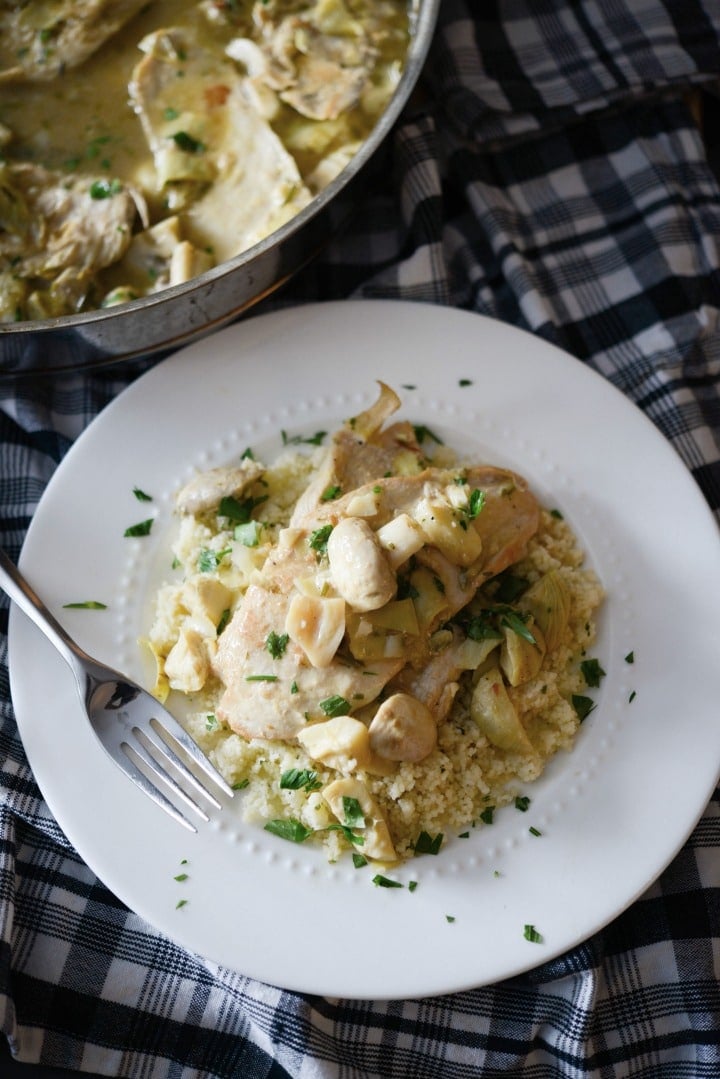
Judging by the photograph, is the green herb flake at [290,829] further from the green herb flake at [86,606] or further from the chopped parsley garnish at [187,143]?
the chopped parsley garnish at [187,143]

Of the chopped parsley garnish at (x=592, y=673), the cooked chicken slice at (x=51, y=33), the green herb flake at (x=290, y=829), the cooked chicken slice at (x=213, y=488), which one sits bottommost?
the green herb flake at (x=290, y=829)

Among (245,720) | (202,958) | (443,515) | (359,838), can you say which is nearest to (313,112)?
(443,515)

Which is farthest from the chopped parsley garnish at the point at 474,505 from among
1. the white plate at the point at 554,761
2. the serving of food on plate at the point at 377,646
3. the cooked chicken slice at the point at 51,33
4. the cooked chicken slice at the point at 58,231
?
the cooked chicken slice at the point at 51,33

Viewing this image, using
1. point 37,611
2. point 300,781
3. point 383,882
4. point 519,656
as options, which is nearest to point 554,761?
point 519,656

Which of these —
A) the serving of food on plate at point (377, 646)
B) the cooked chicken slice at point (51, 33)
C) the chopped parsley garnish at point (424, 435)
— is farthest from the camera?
the cooked chicken slice at point (51, 33)

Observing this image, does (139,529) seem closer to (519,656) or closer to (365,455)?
(365,455)

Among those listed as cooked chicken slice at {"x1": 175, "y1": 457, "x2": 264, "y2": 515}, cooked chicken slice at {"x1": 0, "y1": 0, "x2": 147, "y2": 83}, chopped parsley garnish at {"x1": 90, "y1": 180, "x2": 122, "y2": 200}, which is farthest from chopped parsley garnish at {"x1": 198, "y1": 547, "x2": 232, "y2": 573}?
cooked chicken slice at {"x1": 0, "y1": 0, "x2": 147, "y2": 83}
